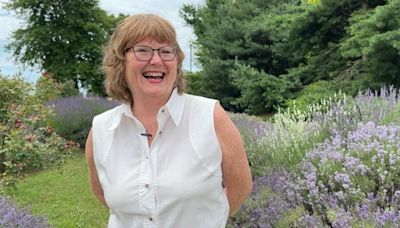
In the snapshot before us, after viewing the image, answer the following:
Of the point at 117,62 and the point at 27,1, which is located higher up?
Answer: the point at 27,1

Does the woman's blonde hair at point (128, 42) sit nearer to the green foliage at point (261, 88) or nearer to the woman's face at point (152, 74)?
the woman's face at point (152, 74)

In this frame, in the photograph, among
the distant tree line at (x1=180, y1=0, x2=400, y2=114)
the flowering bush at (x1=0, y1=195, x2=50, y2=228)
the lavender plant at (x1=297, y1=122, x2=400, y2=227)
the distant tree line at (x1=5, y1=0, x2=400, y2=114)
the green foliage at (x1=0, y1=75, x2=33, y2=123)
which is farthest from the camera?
the distant tree line at (x1=5, y1=0, x2=400, y2=114)

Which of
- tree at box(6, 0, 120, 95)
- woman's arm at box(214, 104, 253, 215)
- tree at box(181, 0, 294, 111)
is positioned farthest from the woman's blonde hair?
tree at box(6, 0, 120, 95)

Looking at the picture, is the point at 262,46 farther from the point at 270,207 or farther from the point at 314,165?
the point at 270,207

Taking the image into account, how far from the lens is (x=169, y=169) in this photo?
179 cm

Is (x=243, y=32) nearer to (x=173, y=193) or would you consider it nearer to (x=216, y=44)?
(x=216, y=44)

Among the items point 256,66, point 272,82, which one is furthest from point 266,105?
point 256,66

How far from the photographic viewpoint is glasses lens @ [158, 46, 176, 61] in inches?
72.0

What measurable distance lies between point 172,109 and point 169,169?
0.22m

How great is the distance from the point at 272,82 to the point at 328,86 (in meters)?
1.77

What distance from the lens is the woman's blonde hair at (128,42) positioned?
1825 millimetres

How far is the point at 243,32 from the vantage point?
14820mm

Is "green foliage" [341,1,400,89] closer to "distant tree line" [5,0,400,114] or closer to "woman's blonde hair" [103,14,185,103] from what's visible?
"distant tree line" [5,0,400,114]

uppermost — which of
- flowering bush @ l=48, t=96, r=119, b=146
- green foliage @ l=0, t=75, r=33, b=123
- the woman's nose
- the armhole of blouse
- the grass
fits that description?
the woman's nose
